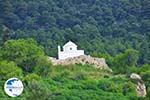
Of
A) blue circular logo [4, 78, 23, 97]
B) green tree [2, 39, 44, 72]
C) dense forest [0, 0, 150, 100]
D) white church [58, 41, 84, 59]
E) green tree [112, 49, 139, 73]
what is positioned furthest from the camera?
white church [58, 41, 84, 59]

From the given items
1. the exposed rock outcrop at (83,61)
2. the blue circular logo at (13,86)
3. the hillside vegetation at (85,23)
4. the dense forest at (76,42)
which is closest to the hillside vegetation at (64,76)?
the dense forest at (76,42)

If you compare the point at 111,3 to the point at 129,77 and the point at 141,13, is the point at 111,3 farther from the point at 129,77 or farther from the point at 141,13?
the point at 129,77

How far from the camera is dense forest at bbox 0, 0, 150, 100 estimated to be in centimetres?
5966

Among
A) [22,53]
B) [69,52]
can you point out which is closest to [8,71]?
[22,53]

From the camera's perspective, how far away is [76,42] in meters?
86.4

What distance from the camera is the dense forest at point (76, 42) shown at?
59656 mm

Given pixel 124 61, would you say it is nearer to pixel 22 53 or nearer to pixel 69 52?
pixel 69 52

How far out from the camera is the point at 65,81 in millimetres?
61844

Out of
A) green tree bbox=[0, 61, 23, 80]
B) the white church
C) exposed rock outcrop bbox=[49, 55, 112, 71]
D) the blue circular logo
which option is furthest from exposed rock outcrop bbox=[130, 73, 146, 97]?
the blue circular logo

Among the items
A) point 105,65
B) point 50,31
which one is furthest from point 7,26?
point 105,65

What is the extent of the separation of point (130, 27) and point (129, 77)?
104 ft

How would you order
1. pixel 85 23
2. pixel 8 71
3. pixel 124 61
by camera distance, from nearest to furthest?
pixel 8 71 → pixel 124 61 → pixel 85 23

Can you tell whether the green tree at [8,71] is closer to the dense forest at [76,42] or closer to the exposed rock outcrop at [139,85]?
the dense forest at [76,42]

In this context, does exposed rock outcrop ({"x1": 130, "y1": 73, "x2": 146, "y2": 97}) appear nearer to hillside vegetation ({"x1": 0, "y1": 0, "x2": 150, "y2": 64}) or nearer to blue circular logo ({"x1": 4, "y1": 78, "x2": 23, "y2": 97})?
hillside vegetation ({"x1": 0, "y1": 0, "x2": 150, "y2": 64})
